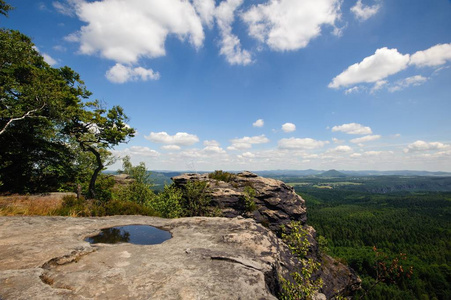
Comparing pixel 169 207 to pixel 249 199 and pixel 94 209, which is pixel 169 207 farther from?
pixel 249 199

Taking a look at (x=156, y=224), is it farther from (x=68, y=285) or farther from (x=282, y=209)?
(x=282, y=209)

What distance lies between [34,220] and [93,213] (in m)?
4.33

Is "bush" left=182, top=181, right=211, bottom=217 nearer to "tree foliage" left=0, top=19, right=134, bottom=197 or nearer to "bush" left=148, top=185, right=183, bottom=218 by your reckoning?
"bush" left=148, top=185, right=183, bottom=218

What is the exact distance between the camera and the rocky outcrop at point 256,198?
24.0m

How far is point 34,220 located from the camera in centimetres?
1052

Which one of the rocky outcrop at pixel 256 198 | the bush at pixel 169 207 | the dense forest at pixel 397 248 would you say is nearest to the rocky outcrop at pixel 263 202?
the rocky outcrop at pixel 256 198

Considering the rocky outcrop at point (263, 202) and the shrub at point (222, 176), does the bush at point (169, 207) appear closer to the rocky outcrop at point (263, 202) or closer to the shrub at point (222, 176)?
the rocky outcrop at point (263, 202)

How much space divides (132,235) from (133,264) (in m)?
4.15

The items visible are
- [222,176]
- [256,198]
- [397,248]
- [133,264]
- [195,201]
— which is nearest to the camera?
[133,264]

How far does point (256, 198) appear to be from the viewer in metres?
28.3

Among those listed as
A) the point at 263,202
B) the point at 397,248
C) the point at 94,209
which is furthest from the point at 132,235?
the point at 397,248

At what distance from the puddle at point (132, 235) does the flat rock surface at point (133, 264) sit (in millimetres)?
553

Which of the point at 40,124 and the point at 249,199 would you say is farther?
the point at 249,199

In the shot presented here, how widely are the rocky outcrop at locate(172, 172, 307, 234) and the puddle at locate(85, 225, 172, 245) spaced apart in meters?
12.2
